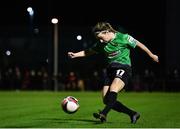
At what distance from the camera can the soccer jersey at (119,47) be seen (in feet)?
43.5

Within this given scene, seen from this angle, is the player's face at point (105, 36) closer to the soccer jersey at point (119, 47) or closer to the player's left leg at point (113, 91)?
the soccer jersey at point (119, 47)

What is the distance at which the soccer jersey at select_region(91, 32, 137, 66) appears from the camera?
1327cm

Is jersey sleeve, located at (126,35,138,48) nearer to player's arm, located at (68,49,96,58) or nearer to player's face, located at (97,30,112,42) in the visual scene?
player's face, located at (97,30,112,42)

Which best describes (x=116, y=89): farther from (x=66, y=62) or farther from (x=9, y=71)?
(x=66, y=62)

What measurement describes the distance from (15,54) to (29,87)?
9075 millimetres

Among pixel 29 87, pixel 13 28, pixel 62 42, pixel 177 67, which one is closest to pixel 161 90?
pixel 177 67

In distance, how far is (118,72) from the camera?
43.4ft

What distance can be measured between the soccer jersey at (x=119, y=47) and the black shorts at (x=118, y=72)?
4.1 inches

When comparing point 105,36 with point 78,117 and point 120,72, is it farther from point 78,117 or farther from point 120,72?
point 78,117

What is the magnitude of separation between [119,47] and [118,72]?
525 millimetres

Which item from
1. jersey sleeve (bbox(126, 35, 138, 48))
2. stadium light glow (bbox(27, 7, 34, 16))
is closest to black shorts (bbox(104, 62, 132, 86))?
jersey sleeve (bbox(126, 35, 138, 48))

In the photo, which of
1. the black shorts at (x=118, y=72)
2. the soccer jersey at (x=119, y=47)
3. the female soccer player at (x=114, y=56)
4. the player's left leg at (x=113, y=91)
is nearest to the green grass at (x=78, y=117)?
the player's left leg at (x=113, y=91)

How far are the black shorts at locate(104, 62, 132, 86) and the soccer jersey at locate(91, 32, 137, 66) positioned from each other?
0.11 meters

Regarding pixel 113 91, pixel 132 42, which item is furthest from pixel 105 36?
pixel 113 91
